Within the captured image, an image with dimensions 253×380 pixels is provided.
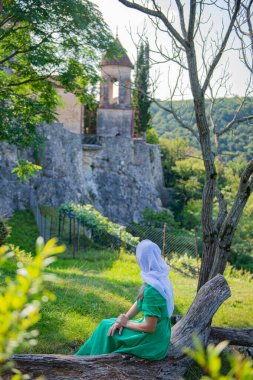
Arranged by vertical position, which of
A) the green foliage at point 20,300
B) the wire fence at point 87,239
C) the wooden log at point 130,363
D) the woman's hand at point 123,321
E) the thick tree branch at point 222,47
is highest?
the thick tree branch at point 222,47

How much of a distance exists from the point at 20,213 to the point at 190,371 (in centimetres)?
1434

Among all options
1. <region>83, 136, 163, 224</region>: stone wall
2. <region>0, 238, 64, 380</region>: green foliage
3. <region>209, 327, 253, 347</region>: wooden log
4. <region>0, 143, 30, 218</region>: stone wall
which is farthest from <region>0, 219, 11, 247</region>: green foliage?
<region>83, 136, 163, 224</region>: stone wall

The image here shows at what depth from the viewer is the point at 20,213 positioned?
18297 millimetres

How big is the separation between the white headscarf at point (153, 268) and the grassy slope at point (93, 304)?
67 centimetres

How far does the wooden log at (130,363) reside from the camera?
338 centimetres

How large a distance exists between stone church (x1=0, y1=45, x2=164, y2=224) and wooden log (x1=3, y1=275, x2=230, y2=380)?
1625 cm

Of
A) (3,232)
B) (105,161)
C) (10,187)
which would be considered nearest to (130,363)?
(3,232)

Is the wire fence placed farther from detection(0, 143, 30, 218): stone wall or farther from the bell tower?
the bell tower

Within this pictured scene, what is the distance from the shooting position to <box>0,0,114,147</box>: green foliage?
9820 mm

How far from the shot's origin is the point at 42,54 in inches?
398

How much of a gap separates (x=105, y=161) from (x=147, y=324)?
2891 centimetres

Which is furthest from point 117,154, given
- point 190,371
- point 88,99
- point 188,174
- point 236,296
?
point 190,371

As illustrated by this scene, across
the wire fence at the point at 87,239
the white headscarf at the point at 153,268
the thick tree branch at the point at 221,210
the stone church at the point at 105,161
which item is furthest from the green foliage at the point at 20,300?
the stone church at the point at 105,161

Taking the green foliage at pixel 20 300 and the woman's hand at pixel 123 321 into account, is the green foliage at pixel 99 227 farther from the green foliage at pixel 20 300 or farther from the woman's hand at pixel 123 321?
the green foliage at pixel 20 300
